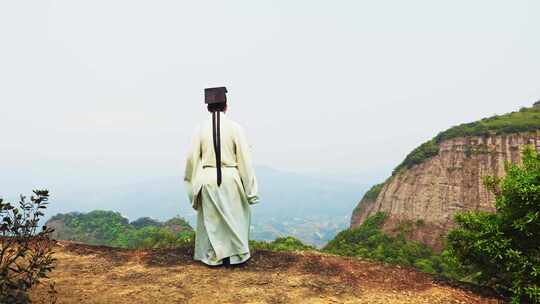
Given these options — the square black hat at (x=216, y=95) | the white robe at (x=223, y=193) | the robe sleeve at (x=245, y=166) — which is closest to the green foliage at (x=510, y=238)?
Result: the robe sleeve at (x=245, y=166)

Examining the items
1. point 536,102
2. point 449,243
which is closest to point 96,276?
point 449,243

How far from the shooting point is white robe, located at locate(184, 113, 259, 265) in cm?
655

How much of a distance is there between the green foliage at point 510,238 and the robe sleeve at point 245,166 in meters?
3.42

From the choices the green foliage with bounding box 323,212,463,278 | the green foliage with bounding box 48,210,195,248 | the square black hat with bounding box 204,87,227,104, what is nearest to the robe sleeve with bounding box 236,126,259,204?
the square black hat with bounding box 204,87,227,104

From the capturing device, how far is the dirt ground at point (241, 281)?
517 cm

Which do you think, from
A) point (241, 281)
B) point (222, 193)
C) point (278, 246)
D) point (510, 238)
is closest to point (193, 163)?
point (222, 193)

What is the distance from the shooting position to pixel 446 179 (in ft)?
154

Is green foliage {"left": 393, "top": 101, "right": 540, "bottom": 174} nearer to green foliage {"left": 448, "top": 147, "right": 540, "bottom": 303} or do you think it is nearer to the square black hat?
green foliage {"left": 448, "top": 147, "right": 540, "bottom": 303}

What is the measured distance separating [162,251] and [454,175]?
46077 mm

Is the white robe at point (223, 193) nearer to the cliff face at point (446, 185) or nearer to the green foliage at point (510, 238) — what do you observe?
the green foliage at point (510, 238)

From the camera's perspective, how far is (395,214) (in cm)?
4762

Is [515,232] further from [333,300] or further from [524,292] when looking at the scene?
[333,300]

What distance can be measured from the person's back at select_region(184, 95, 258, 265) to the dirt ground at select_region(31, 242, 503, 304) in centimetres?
33

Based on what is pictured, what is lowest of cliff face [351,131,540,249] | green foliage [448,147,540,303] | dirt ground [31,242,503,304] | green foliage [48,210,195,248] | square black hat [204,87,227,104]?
green foliage [48,210,195,248]
